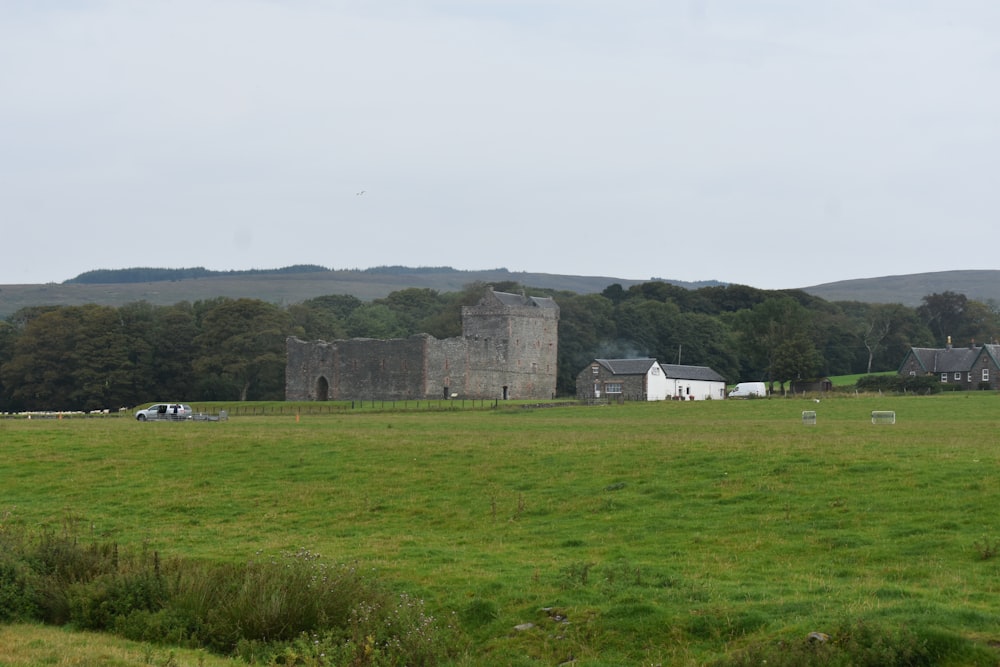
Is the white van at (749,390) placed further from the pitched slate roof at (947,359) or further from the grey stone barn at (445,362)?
the pitched slate roof at (947,359)

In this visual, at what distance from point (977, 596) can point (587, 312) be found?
295 ft

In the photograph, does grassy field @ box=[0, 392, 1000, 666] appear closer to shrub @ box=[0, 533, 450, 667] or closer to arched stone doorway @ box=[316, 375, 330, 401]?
shrub @ box=[0, 533, 450, 667]

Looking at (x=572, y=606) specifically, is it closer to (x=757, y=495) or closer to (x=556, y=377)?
(x=757, y=495)

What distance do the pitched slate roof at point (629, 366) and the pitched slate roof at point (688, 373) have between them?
161cm

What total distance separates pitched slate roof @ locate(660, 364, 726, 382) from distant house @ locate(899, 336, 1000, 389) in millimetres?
15270

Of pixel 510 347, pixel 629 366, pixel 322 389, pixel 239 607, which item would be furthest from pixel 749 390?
pixel 239 607

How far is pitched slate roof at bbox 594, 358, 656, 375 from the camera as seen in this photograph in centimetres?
7900

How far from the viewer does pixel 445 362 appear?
7988cm

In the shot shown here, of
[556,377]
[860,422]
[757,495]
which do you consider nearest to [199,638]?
[757,495]

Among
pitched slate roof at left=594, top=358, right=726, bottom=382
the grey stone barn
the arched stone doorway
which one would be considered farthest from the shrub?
the arched stone doorway

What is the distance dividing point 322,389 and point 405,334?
99.3ft

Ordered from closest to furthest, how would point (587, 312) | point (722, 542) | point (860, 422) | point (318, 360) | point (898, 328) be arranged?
point (722, 542), point (860, 422), point (318, 360), point (587, 312), point (898, 328)

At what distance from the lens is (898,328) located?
111375mm

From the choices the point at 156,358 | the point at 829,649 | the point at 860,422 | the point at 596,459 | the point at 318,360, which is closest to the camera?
the point at 829,649
